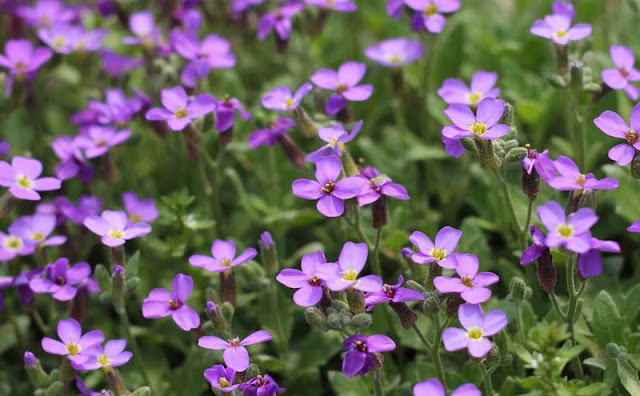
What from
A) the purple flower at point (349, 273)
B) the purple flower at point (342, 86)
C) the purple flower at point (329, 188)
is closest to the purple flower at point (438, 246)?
the purple flower at point (349, 273)

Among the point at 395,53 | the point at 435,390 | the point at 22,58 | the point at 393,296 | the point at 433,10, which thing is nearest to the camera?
the point at 435,390

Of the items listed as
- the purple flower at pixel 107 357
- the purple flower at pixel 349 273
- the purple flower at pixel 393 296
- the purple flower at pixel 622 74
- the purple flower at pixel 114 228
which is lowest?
the purple flower at pixel 107 357

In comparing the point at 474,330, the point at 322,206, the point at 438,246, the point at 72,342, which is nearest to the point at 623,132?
the point at 438,246

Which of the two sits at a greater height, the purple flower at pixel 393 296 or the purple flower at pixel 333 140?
the purple flower at pixel 333 140

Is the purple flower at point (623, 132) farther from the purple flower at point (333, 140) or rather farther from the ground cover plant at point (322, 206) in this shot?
the purple flower at point (333, 140)

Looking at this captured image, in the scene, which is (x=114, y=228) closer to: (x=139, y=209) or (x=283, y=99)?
(x=139, y=209)

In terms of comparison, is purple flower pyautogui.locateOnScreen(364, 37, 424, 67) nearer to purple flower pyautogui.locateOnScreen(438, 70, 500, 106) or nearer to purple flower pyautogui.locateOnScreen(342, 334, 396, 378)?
purple flower pyautogui.locateOnScreen(438, 70, 500, 106)

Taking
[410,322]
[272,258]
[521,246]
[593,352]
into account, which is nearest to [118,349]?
[272,258]
